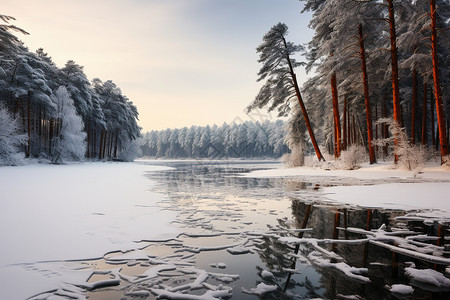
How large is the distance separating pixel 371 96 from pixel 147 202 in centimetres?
2125

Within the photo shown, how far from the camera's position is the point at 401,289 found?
261cm

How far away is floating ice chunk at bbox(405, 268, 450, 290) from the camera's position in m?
2.72

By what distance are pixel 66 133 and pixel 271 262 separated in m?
29.8

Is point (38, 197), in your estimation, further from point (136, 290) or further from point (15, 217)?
point (136, 290)

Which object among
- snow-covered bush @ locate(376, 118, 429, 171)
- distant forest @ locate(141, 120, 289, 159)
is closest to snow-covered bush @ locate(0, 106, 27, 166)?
snow-covered bush @ locate(376, 118, 429, 171)

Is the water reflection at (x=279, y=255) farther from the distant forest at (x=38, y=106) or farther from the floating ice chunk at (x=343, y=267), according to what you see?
the distant forest at (x=38, y=106)

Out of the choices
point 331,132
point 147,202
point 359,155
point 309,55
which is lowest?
point 147,202

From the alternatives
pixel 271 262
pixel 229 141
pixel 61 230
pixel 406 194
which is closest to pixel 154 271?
pixel 271 262

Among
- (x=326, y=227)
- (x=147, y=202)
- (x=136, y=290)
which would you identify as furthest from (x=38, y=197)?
(x=326, y=227)

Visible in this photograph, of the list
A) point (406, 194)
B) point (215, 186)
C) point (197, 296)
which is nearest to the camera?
point (197, 296)

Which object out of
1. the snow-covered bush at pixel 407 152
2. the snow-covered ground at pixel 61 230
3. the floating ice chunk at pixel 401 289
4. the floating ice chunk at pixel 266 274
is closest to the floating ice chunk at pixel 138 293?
the snow-covered ground at pixel 61 230

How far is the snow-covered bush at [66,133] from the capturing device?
27062 millimetres

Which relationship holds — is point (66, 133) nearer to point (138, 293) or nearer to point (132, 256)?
point (132, 256)

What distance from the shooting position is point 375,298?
2465 millimetres
